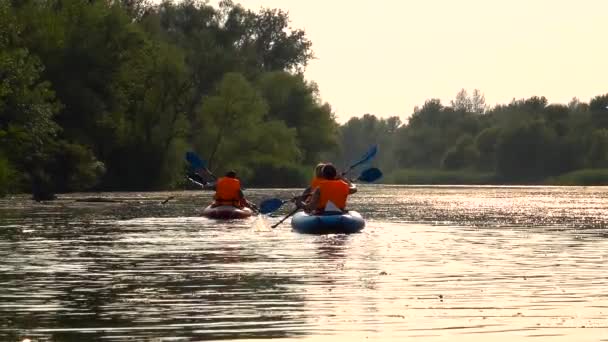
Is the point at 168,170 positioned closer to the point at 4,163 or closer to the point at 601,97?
the point at 4,163

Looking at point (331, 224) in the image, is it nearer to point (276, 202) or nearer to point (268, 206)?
point (268, 206)

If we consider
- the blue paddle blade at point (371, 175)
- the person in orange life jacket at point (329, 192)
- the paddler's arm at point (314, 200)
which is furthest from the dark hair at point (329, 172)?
the blue paddle blade at point (371, 175)

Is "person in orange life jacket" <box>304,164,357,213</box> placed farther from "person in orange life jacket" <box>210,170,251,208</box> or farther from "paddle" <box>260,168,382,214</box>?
"person in orange life jacket" <box>210,170,251,208</box>

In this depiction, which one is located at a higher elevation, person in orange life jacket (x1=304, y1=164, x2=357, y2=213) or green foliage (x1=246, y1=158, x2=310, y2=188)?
green foliage (x1=246, y1=158, x2=310, y2=188)

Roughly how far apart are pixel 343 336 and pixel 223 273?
7755mm

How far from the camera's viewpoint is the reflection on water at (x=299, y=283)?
555 inches

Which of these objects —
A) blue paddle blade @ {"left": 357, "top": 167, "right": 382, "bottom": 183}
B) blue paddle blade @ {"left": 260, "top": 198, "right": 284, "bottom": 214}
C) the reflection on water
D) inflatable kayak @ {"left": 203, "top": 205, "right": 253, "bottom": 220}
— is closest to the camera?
the reflection on water

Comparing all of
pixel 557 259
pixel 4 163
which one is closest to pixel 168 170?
pixel 4 163

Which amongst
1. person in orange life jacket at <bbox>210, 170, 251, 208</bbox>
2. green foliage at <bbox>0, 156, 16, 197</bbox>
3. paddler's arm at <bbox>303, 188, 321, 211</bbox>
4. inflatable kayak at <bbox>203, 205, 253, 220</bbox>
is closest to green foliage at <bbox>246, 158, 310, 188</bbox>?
green foliage at <bbox>0, 156, 16, 197</bbox>

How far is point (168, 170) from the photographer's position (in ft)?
259

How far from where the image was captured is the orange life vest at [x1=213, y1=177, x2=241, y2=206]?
40188 mm

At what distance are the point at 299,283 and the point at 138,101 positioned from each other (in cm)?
6061

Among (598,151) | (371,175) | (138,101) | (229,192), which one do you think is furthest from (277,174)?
(371,175)

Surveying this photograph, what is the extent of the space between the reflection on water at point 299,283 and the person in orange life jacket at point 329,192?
989 millimetres
